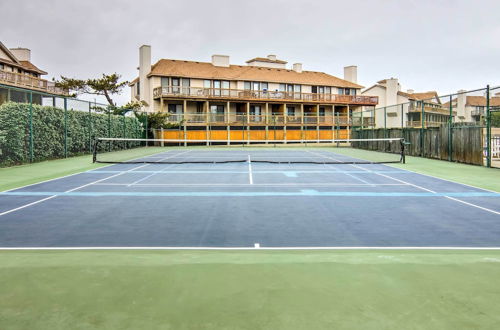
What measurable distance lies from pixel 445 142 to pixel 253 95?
114ft

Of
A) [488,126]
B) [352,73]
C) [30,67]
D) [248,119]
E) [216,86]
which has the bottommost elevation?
[488,126]

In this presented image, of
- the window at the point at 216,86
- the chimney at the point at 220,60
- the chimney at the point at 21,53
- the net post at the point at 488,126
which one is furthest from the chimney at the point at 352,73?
the net post at the point at 488,126

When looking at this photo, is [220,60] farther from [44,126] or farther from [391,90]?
[44,126]

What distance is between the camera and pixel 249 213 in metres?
8.68

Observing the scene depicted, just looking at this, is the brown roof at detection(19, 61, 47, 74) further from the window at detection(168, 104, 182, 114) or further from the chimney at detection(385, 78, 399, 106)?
the chimney at detection(385, 78, 399, 106)

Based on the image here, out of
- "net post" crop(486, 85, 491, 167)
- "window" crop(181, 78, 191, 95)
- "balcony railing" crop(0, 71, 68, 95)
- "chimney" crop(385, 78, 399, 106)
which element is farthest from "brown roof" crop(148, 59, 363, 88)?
"net post" crop(486, 85, 491, 167)

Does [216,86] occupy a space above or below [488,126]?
above

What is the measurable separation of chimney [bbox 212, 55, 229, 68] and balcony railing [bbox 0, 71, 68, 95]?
18.3m

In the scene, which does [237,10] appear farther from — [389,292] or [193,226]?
[389,292]

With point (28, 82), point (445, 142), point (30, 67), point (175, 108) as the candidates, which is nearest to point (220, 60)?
point (175, 108)

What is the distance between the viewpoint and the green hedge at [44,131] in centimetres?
1875

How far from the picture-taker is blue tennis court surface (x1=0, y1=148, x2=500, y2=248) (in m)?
6.59

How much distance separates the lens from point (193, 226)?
7523 mm

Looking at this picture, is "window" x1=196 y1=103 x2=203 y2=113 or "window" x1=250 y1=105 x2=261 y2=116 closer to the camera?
"window" x1=196 y1=103 x2=203 y2=113
